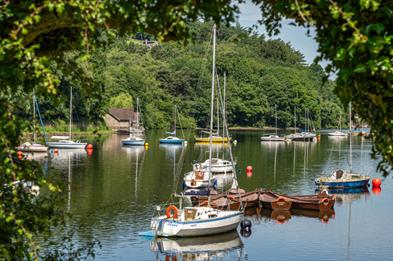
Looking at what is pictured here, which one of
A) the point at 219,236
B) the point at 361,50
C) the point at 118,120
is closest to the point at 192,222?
the point at 219,236

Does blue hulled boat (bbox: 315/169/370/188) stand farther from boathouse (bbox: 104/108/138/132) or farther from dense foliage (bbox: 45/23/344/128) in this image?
dense foliage (bbox: 45/23/344/128)

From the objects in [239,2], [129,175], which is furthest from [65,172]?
[239,2]

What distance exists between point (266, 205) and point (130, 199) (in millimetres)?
7700

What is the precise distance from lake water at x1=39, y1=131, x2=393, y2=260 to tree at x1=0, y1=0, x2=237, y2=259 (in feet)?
9.33

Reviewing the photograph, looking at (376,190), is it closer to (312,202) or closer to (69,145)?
(312,202)

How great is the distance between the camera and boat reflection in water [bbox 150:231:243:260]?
26.3m

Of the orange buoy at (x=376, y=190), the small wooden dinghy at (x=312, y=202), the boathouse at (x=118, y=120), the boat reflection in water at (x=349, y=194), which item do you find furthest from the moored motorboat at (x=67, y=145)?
the small wooden dinghy at (x=312, y=202)

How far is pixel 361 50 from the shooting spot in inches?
250

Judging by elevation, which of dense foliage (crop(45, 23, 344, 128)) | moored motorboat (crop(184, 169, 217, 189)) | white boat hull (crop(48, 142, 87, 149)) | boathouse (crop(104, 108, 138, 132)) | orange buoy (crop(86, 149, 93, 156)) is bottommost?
moored motorboat (crop(184, 169, 217, 189))

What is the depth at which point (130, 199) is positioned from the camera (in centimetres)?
3728

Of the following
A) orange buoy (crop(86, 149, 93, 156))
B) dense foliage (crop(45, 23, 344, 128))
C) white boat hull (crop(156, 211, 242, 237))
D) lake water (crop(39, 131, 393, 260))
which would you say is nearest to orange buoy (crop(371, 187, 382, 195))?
lake water (crop(39, 131, 393, 260))

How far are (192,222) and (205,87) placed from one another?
91.8 m

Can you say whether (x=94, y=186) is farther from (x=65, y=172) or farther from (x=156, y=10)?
(x=156, y=10)

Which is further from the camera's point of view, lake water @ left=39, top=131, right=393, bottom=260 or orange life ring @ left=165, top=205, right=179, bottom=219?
→ orange life ring @ left=165, top=205, right=179, bottom=219
